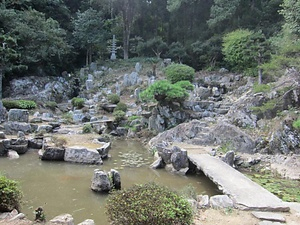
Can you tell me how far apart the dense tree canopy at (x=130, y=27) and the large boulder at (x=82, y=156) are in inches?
546

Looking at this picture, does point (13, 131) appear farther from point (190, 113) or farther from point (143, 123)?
point (190, 113)

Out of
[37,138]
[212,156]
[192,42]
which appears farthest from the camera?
[192,42]

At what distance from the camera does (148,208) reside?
3.79 meters

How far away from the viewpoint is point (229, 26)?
25.9m

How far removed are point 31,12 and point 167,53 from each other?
36.8 feet

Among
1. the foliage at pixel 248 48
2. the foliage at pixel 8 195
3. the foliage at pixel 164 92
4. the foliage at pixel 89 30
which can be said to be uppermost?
the foliage at pixel 89 30

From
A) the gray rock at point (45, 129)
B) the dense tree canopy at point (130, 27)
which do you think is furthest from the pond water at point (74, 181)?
the dense tree canopy at point (130, 27)

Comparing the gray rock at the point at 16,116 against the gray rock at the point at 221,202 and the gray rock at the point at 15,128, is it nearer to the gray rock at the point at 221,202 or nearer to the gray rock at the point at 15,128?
the gray rock at the point at 15,128

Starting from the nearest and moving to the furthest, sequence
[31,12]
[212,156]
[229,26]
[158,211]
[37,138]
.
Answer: [158,211] < [212,156] < [37,138] < [31,12] < [229,26]

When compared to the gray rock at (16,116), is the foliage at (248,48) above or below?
above

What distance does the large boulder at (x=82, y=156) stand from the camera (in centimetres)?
959

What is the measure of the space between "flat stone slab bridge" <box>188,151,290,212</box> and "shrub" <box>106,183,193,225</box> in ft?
6.06

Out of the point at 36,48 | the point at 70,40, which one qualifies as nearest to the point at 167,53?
the point at 70,40

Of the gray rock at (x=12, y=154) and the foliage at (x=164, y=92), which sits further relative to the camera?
the foliage at (x=164, y=92)
